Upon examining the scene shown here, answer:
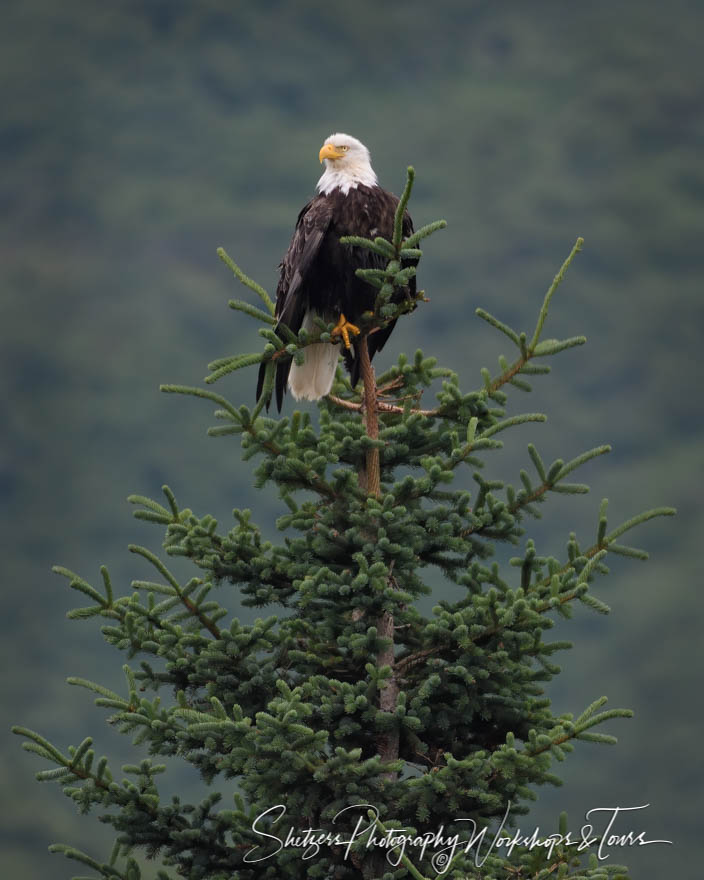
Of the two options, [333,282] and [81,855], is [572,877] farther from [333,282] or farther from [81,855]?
[333,282]

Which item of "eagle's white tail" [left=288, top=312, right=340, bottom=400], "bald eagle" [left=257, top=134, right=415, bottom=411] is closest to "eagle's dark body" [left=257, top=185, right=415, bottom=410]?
"bald eagle" [left=257, top=134, right=415, bottom=411]

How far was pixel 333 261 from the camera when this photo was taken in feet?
18.4

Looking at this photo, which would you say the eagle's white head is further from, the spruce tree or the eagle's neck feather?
the spruce tree

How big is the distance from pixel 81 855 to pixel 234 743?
88 cm

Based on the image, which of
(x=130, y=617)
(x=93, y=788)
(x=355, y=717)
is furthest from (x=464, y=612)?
(x=93, y=788)

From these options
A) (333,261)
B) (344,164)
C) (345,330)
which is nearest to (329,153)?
(344,164)

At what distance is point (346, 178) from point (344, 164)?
7.8 inches

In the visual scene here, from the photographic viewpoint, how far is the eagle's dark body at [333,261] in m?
5.56

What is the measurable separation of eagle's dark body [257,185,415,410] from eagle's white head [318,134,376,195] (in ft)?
0.27

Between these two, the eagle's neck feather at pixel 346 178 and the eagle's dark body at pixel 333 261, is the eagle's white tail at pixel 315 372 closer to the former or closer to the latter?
the eagle's dark body at pixel 333 261

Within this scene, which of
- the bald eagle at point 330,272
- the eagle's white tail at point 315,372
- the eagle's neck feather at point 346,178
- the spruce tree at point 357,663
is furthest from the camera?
the eagle's neck feather at point 346,178

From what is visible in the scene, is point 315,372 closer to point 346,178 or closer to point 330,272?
point 330,272

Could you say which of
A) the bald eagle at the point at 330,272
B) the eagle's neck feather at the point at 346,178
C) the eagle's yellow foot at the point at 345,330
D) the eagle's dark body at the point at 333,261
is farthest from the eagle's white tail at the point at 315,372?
the eagle's neck feather at the point at 346,178

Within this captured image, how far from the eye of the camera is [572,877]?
4230 millimetres
